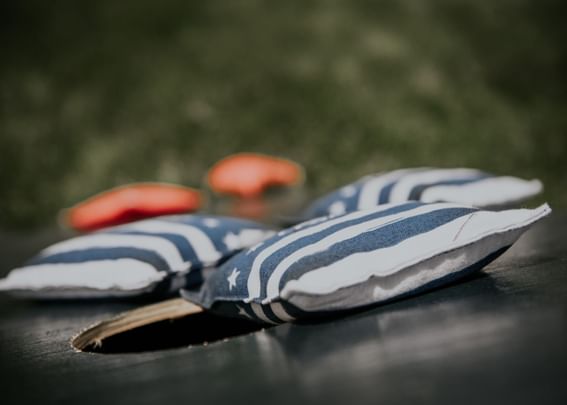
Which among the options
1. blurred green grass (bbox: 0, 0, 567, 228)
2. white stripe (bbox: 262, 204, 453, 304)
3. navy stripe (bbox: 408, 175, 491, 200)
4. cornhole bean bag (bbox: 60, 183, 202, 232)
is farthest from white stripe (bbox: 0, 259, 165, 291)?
blurred green grass (bbox: 0, 0, 567, 228)

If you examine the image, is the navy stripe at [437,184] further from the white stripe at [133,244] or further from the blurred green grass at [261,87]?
the blurred green grass at [261,87]

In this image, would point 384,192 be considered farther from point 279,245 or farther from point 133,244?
point 279,245

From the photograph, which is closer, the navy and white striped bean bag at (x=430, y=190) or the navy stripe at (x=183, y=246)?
the navy stripe at (x=183, y=246)

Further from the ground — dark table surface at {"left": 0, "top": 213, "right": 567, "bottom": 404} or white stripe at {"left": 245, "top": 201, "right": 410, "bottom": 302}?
white stripe at {"left": 245, "top": 201, "right": 410, "bottom": 302}

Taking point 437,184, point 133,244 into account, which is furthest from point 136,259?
point 437,184

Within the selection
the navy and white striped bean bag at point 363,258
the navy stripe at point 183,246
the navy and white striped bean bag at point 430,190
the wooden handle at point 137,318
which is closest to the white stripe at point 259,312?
the navy and white striped bean bag at point 363,258

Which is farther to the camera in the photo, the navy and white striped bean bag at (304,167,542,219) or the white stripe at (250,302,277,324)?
the navy and white striped bean bag at (304,167,542,219)

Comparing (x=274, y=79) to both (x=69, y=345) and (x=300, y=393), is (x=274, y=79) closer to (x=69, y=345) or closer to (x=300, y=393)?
(x=69, y=345)

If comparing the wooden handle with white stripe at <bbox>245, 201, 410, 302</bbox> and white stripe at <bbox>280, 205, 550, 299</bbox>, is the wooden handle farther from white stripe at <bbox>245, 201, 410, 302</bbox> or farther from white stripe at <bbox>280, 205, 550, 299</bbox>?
white stripe at <bbox>280, 205, 550, 299</bbox>

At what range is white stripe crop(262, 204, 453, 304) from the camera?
0.93 metres

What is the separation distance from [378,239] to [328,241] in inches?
2.5

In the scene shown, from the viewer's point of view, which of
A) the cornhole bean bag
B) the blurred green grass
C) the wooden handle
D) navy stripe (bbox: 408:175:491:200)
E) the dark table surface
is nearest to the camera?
the dark table surface

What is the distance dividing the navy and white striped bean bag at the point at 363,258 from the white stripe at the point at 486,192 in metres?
0.52

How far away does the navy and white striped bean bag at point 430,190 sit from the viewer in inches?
62.4
